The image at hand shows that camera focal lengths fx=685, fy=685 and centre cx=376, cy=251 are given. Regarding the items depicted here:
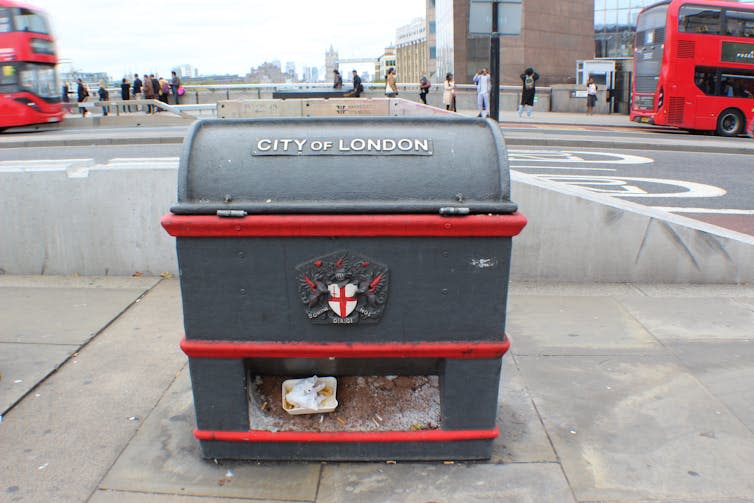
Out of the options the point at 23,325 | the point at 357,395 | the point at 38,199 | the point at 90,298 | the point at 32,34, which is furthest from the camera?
the point at 32,34

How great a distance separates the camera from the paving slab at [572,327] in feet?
15.4

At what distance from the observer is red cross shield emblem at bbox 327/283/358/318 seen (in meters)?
3.02

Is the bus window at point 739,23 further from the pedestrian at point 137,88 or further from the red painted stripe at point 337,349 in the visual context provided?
the pedestrian at point 137,88

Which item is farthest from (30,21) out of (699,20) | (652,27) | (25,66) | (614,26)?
(614,26)

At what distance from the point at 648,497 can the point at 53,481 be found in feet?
8.80

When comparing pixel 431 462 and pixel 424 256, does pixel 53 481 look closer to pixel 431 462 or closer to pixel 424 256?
pixel 431 462

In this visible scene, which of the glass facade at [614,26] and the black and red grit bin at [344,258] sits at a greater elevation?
the glass facade at [614,26]

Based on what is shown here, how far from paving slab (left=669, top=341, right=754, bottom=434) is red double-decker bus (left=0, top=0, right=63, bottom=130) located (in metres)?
21.3

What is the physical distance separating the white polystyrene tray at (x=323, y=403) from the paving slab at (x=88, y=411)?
0.87 metres

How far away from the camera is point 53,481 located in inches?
124

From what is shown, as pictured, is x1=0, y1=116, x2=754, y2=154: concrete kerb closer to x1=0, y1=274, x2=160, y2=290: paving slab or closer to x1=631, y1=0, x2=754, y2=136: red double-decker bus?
x1=631, y1=0, x2=754, y2=136: red double-decker bus

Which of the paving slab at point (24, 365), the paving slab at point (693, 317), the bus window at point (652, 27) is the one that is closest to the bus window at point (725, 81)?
the bus window at point (652, 27)

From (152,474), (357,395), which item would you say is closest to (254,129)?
(357,395)

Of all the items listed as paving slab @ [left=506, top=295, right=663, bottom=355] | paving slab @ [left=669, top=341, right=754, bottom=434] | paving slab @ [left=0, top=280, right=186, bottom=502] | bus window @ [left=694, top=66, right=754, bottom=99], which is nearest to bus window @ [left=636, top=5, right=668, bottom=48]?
bus window @ [left=694, top=66, right=754, bottom=99]
